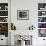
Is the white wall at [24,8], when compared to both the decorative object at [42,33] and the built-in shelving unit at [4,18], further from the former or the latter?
the built-in shelving unit at [4,18]

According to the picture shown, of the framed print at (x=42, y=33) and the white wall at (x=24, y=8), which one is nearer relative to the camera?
the white wall at (x=24, y=8)

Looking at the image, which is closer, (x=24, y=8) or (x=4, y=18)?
(x=24, y=8)

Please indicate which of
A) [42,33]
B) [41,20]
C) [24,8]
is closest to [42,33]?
[42,33]

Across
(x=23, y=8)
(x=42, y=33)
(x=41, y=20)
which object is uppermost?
(x=23, y=8)

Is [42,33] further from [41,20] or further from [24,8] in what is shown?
[24,8]

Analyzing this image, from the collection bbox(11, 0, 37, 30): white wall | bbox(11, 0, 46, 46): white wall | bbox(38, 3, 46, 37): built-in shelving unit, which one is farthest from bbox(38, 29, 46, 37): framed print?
bbox(11, 0, 37, 30): white wall

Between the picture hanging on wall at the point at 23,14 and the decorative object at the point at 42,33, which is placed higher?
the picture hanging on wall at the point at 23,14

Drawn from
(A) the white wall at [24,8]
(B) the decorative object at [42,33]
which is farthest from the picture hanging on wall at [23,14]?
(B) the decorative object at [42,33]

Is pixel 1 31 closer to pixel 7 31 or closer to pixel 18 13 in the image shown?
pixel 7 31

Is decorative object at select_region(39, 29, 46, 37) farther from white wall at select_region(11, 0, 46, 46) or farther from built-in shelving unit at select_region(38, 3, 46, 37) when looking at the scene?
white wall at select_region(11, 0, 46, 46)

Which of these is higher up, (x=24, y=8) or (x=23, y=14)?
(x=24, y=8)

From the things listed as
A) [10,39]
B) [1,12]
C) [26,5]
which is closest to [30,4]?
[26,5]

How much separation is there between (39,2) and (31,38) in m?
1.92

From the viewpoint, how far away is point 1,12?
20.7 feet
